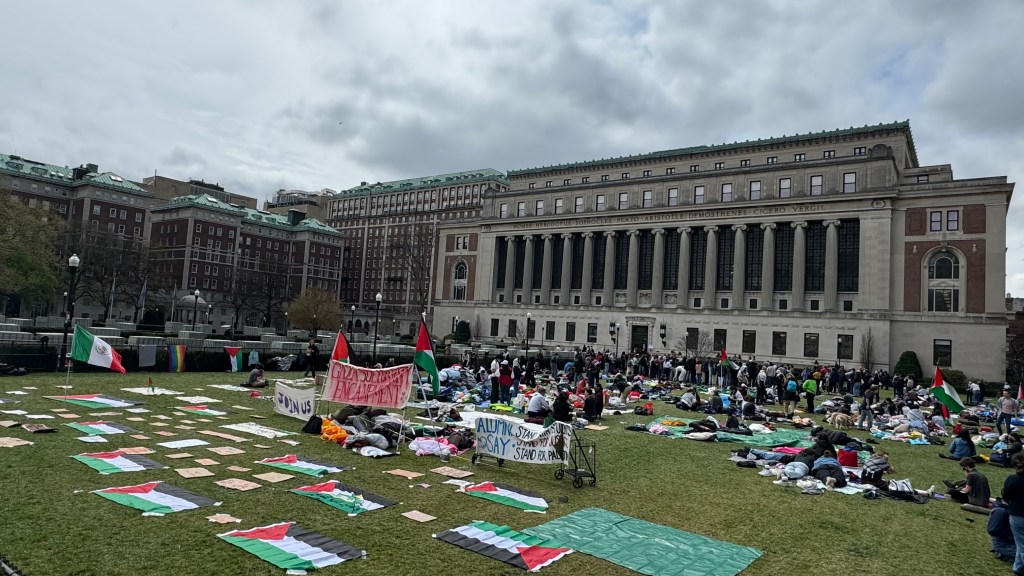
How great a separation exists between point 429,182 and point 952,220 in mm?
103965

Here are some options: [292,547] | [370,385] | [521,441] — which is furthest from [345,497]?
[370,385]

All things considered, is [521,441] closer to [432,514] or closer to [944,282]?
[432,514]

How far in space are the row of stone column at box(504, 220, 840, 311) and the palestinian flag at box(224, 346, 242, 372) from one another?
4908 centimetres

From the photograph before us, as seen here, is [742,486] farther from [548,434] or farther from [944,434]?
[944,434]

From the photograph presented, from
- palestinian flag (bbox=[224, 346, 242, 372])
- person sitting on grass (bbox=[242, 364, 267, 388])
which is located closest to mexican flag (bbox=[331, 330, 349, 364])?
person sitting on grass (bbox=[242, 364, 267, 388])

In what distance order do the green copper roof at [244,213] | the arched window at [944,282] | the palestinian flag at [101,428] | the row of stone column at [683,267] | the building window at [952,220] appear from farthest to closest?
the green copper roof at [244,213] → the row of stone column at [683,267] → the building window at [952,220] → the arched window at [944,282] → the palestinian flag at [101,428]

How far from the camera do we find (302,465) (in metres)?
13.5

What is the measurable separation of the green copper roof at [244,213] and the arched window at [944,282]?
109 metres

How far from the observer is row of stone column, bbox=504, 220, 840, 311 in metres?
62.2

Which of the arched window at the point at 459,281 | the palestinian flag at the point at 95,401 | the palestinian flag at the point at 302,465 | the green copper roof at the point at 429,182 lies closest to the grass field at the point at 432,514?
the palestinian flag at the point at 302,465

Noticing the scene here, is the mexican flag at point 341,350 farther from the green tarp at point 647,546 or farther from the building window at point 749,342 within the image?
the building window at point 749,342

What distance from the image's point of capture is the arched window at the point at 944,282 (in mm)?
55781

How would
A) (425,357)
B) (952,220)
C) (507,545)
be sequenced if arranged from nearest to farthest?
1. (507,545)
2. (425,357)
3. (952,220)

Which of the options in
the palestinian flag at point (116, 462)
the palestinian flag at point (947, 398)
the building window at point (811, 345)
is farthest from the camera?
the building window at point (811, 345)
